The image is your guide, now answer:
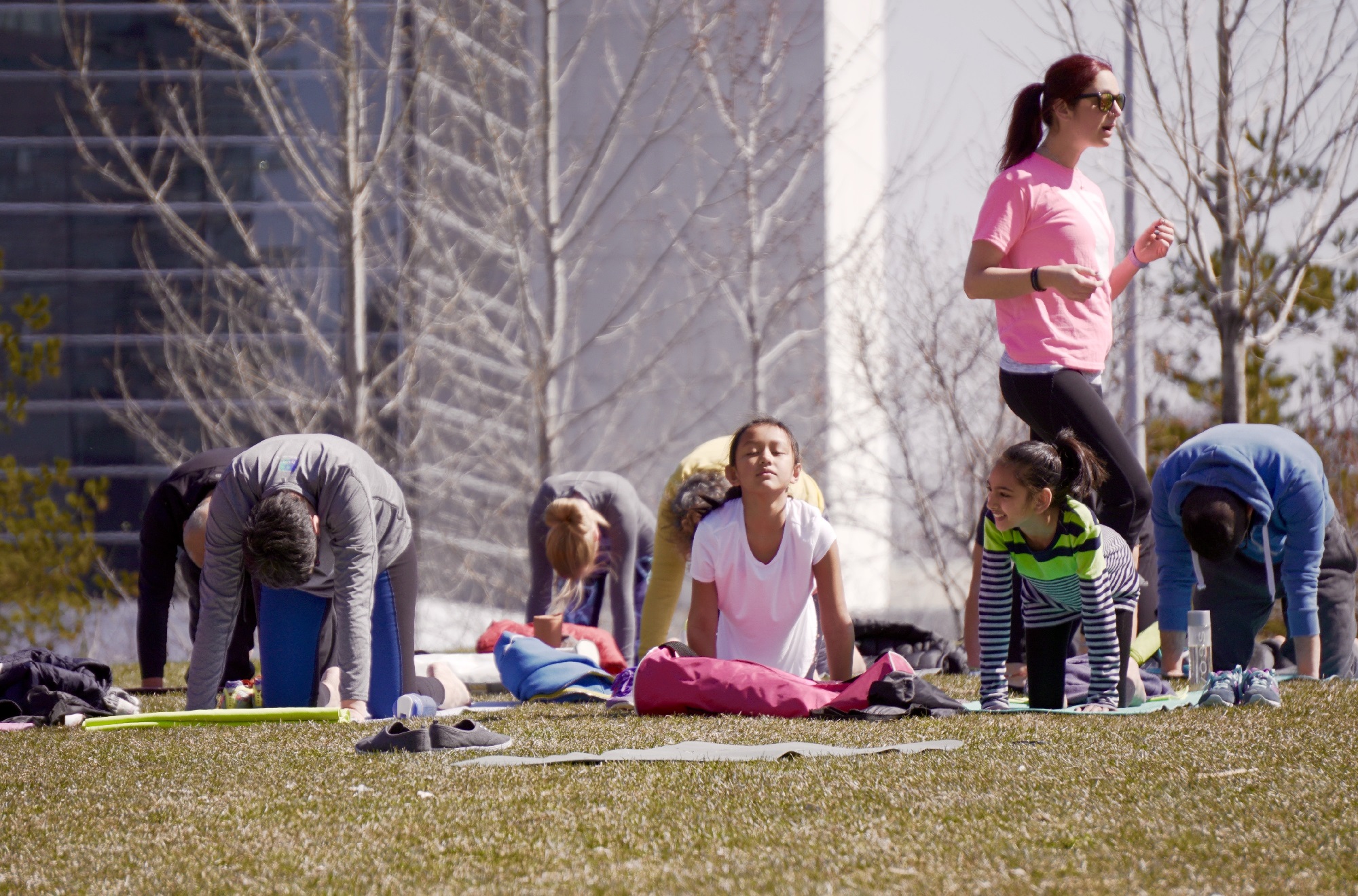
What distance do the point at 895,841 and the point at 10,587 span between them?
12.9 m

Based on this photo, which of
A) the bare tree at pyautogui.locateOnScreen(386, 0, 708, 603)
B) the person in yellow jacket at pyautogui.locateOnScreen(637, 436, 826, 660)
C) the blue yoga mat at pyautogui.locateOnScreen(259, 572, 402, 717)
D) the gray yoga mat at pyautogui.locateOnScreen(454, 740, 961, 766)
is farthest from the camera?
the bare tree at pyautogui.locateOnScreen(386, 0, 708, 603)

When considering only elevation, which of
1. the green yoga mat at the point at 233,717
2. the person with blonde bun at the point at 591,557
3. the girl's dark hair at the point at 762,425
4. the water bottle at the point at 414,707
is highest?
the girl's dark hair at the point at 762,425

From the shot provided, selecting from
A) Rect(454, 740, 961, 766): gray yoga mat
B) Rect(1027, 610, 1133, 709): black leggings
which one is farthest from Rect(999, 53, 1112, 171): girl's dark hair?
Rect(454, 740, 961, 766): gray yoga mat

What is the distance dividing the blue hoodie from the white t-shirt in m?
1.55

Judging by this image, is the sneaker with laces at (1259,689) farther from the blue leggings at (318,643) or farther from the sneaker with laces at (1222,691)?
the blue leggings at (318,643)

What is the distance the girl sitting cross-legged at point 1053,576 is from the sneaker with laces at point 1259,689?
40 centimetres

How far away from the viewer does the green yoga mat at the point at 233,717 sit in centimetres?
488

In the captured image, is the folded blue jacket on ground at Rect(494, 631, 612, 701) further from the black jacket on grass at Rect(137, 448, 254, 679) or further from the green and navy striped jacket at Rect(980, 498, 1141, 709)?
the green and navy striped jacket at Rect(980, 498, 1141, 709)

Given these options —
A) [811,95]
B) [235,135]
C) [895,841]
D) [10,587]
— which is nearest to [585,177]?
[811,95]

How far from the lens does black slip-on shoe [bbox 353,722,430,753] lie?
3.91 meters

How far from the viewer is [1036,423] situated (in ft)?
16.8

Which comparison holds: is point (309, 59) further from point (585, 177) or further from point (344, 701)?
point (344, 701)

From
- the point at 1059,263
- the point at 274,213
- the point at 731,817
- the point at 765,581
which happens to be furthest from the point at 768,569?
the point at 274,213

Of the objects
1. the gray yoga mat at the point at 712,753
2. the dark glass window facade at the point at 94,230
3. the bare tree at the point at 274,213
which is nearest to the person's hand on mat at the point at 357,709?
the gray yoga mat at the point at 712,753
